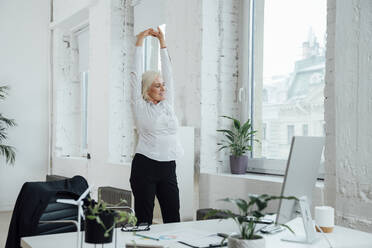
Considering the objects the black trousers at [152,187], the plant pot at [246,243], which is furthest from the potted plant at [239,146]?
the plant pot at [246,243]

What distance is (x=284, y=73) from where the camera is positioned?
3934 millimetres

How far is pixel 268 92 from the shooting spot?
4.11m

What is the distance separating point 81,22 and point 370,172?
5.57 m

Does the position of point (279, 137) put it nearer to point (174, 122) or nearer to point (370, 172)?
point (174, 122)

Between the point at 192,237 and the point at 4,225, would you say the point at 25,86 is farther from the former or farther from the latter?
the point at 192,237

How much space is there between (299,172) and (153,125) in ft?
5.73

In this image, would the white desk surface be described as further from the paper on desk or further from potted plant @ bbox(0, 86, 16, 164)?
potted plant @ bbox(0, 86, 16, 164)

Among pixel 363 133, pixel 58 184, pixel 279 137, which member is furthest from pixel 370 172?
pixel 58 184

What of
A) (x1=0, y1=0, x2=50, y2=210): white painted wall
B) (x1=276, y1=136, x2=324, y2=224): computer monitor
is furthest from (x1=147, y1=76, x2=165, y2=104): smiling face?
(x1=0, y1=0, x2=50, y2=210): white painted wall

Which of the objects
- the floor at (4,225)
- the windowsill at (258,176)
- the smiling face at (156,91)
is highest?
the smiling face at (156,91)

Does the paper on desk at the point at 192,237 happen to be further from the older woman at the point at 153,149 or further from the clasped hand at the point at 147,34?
the clasped hand at the point at 147,34

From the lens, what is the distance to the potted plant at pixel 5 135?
7.16 meters

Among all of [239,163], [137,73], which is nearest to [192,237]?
[137,73]

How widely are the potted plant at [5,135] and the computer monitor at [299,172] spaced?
6.01 metres
